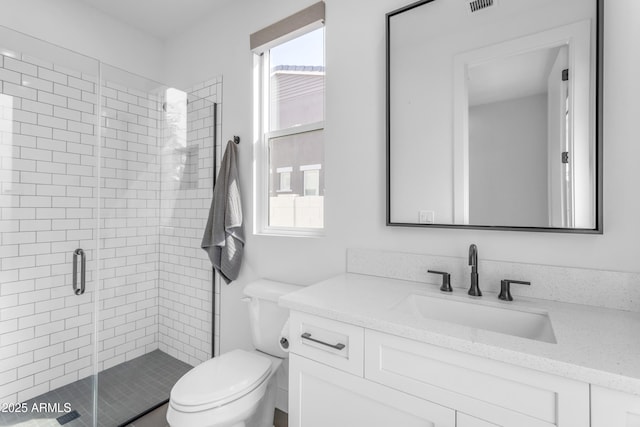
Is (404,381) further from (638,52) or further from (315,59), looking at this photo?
(315,59)

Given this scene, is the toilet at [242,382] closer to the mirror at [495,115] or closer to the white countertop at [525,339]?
the white countertop at [525,339]

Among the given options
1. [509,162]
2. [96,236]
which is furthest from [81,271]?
[509,162]

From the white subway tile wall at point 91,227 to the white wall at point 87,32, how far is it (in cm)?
47

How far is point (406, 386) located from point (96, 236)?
1.94 meters

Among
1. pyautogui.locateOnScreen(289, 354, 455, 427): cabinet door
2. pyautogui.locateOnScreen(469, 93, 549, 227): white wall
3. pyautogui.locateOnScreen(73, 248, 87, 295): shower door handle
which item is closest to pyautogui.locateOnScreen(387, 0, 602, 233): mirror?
pyautogui.locateOnScreen(469, 93, 549, 227): white wall

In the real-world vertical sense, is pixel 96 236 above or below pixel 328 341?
above

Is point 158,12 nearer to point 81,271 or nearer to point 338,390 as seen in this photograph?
point 81,271

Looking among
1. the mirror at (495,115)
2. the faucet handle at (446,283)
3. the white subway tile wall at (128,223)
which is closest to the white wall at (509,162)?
the mirror at (495,115)

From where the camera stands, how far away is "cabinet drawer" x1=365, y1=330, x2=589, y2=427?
2.19ft

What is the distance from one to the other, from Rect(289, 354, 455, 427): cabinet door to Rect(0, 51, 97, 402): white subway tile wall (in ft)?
4.97

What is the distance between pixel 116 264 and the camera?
1930mm

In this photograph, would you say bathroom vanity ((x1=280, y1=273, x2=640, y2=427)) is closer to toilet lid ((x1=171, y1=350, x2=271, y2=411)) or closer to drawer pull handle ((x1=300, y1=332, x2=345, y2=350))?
drawer pull handle ((x1=300, y1=332, x2=345, y2=350))

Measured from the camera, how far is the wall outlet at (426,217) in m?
1.34

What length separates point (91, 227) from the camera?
5.97ft
